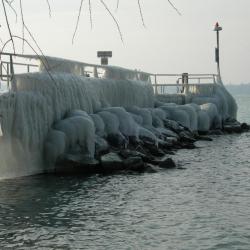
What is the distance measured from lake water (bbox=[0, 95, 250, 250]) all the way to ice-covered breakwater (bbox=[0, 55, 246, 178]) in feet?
3.57

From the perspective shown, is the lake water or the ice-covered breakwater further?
the ice-covered breakwater

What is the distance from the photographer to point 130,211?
12.0m

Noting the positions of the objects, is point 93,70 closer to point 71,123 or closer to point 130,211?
point 71,123

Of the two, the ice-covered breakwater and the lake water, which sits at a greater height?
the ice-covered breakwater

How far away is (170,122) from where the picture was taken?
30594mm

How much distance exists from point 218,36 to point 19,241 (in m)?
38.0

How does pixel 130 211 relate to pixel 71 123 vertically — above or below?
below

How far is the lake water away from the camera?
9648mm

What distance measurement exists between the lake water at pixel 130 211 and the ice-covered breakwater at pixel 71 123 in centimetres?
109

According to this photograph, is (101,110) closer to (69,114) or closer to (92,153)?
(69,114)

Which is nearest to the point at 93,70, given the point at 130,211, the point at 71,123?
the point at 71,123

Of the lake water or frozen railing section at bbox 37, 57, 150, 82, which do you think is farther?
frozen railing section at bbox 37, 57, 150, 82

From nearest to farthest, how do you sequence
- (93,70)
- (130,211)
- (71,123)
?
(130,211), (71,123), (93,70)

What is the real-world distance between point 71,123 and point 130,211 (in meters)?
7.11
